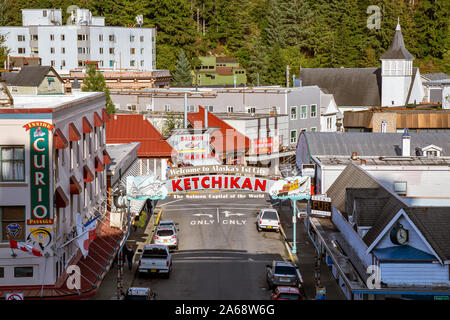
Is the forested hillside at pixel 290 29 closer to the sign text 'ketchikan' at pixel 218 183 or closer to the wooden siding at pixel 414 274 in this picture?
the sign text 'ketchikan' at pixel 218 183

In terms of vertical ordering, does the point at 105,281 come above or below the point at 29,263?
below

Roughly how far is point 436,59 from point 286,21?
101 ft

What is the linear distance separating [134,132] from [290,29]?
297 feet

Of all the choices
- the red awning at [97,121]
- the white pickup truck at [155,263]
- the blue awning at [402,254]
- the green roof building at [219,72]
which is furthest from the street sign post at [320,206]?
the green roof building at [219,72]

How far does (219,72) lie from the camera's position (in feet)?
440

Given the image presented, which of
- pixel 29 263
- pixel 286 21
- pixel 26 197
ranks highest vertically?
pixel 286 21

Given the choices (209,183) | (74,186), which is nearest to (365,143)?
(209,183)

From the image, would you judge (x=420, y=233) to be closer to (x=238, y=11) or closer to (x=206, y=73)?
(x=206, y=73)

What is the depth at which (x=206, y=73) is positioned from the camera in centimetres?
13412

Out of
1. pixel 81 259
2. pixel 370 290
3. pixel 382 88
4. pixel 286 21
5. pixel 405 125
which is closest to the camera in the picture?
pixel 370 290

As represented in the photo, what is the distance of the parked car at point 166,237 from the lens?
131ft

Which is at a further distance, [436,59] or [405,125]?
[436,59]

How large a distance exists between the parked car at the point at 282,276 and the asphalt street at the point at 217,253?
64cm
